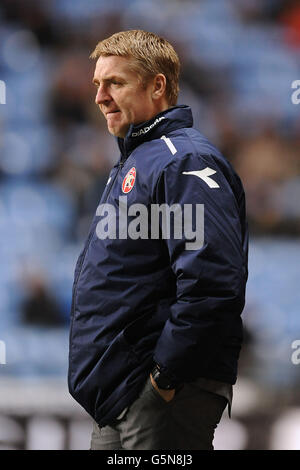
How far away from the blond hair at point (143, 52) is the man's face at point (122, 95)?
0.02m

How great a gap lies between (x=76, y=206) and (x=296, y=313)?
1.10 m

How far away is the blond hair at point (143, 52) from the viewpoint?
64.5 inches

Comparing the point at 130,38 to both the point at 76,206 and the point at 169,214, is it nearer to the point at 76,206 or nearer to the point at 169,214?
the point at 169,214

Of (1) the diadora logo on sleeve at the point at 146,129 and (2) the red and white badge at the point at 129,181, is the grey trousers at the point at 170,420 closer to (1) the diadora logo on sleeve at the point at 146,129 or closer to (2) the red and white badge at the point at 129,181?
(2) the red and white badge at the point at 129,181

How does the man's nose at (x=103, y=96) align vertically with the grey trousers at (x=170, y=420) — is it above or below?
above

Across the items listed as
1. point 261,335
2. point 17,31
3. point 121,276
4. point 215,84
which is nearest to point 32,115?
point 17,31

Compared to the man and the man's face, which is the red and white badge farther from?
the man's face

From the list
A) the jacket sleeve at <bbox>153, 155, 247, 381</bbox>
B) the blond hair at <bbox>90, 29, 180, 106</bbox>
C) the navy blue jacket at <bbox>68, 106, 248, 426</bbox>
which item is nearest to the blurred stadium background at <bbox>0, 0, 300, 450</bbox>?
the blond hair at <bbox>90, 29, 180, 106</bbox>

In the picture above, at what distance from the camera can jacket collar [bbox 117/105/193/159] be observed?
161 cm

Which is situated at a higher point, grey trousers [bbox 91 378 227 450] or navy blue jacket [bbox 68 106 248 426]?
navy blue jacket [bbox 68 106 248 426]

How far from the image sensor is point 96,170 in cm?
293

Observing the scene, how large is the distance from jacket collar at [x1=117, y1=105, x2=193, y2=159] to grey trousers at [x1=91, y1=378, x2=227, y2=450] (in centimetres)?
60

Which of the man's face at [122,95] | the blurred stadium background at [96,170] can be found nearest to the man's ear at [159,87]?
the man's face at [122,95]
